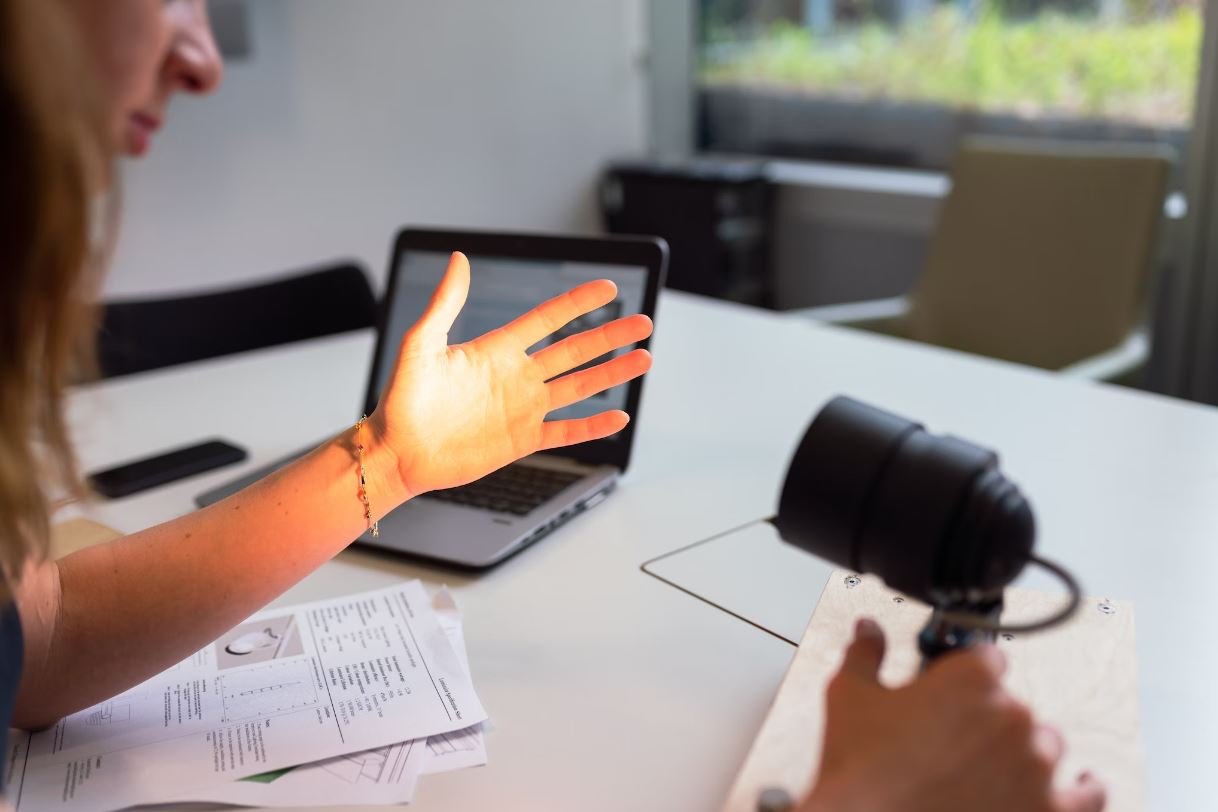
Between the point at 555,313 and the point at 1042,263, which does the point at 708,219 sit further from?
the point at 555,313

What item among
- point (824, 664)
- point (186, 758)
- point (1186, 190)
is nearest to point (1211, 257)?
point (1186, 190)

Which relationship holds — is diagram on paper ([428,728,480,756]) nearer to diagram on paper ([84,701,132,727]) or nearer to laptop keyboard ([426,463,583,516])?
Answer: diagram on paper ([84,701,132,727])

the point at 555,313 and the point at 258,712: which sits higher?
the point at 555,313

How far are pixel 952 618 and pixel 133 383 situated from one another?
4.89 ft

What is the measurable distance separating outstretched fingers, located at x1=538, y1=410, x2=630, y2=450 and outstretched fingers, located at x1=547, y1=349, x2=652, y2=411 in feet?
0.06

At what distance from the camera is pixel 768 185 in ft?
Answer: 11.6

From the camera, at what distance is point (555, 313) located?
0.93 m

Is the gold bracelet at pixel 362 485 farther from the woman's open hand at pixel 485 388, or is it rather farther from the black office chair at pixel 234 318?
the black office chair at pixel 234 318

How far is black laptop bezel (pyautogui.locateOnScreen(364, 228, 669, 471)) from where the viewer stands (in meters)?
1.23

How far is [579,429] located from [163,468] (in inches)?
27.6

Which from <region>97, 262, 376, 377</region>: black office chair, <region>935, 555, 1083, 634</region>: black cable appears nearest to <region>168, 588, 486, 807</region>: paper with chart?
<region>935, 555, 1083, 634</region>: black cable

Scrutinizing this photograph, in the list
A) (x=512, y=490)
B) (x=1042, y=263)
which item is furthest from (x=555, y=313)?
(x=1042, y=263)

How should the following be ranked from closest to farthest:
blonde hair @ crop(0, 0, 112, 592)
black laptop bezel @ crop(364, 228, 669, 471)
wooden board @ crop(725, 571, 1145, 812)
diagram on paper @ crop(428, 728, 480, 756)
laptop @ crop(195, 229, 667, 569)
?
blonde hair @ crop(0, 0, 112, 592) < wooden board @ crop(725, 571, 1145, 812) < diagram on paper @ crop(428, 728, 480, 756) < laptop @ crop(195, 229, 667, 569) < black laptop bezel @ crop(364, 228, 669, 471)

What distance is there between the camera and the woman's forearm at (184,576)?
0.83m
